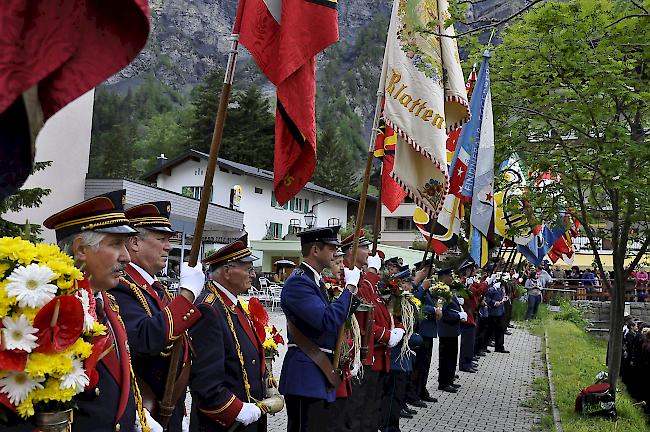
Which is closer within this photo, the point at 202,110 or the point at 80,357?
the point at 80,357

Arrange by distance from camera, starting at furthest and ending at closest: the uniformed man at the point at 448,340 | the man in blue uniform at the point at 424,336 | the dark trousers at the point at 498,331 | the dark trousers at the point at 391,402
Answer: the dark trousers at the point at 498,331 → the uniformed man at the point at 448,340 → the man in blue uniform at the point at 424,336 → the dark trousers at the point at 391,402

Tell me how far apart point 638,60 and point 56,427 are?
8.26 metres

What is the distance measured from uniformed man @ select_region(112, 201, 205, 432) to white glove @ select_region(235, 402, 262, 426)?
40 centimetres

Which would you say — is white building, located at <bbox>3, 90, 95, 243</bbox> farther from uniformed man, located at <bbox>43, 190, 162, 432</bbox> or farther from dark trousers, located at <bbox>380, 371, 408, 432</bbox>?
uniformed man, located at <bbox>43, 190, 162, 432</bbox>

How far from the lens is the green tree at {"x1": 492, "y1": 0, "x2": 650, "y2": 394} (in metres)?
7.95

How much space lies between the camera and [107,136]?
8525 cm

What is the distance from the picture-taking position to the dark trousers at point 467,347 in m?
15.0

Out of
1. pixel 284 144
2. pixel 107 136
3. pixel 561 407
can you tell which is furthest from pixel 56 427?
pixel 107 136

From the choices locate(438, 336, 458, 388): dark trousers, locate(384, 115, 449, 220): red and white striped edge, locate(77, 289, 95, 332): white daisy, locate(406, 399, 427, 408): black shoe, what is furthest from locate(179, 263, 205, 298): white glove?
locate(438, 336, 458, 388): dark trousers

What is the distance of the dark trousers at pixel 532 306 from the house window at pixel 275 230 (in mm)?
21954

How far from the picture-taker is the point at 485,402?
11.7 meters

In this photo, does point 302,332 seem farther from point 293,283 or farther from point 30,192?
point 30,192

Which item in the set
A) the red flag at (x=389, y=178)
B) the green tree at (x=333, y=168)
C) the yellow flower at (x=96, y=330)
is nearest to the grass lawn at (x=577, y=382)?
the red flag at (x=389, y=178)

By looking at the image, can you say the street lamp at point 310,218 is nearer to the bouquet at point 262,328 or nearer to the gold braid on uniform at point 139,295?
the bouquet at point 262,328
